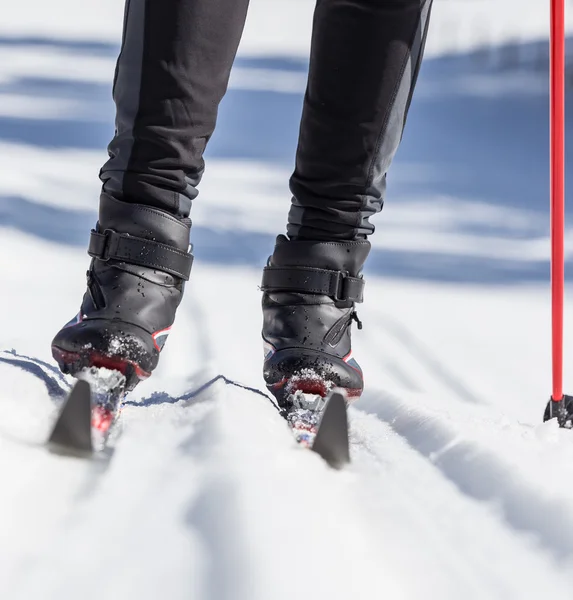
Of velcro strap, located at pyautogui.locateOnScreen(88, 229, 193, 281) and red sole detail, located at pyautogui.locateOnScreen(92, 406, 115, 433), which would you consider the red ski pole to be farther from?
red sole detail, located at pyautogui.locateOnScreen(92, 406, 115, 433)

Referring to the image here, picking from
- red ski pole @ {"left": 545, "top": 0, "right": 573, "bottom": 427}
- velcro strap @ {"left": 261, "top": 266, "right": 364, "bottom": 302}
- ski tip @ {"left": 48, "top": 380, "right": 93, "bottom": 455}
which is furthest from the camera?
red ski pole @ {"left": 545, "top": 0, "right": 573, "bottom": 427}

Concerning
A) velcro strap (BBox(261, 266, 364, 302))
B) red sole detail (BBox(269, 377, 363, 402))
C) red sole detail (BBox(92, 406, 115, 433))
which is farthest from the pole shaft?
red sole detail (BBox(92, 406, 115, 433))

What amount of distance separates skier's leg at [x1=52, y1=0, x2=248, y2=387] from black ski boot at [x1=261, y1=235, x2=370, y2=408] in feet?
0.69

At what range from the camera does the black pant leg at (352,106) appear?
1119mm

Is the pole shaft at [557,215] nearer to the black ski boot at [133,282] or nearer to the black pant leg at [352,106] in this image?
the black pant leg at [352,106]

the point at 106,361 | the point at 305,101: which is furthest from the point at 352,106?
the point at 106,361

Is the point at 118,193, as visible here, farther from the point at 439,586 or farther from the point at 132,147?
the point at 439,586

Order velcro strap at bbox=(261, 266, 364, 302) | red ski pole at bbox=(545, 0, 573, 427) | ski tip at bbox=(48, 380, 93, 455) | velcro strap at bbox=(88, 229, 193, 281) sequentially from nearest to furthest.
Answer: ski tip at bbox=(48, 380, 93, 455)
velcro strap at bbox=(88, 229, 193, 281)
velcro strap at bbox=(261, 266, 364, 302)
red ski pole at bbox=(545, 0, 573, 427)

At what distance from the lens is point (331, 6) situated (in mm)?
1139

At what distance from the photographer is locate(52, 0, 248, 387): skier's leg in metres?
1.00

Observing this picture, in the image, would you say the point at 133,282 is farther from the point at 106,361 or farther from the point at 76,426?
the point at 76,426

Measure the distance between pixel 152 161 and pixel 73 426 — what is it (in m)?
0.54

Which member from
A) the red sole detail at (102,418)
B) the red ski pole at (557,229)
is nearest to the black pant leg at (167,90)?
the red sole detail at (102,418)

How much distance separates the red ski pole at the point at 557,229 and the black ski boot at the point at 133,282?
0.96 m
